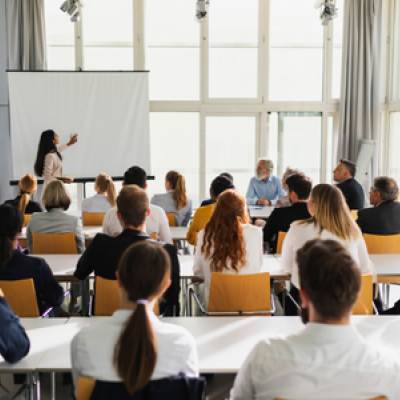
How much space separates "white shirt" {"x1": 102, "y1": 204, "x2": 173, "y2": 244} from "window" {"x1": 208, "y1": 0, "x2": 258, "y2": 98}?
446 cm

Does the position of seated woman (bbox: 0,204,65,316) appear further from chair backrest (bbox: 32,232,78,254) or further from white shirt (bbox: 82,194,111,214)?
white shirt (bbox: 82,194,111,214)

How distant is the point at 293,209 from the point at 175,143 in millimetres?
4390

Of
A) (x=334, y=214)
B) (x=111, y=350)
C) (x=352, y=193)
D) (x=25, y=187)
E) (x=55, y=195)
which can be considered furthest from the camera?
(x=352, y=193)

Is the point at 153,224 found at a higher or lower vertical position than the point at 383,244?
higher

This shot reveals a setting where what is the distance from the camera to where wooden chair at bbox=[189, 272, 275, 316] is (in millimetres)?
2537

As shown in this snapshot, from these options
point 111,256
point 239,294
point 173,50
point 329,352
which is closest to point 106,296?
point 111,256

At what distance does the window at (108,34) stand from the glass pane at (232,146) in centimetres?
184

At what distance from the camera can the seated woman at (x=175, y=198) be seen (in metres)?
4.71

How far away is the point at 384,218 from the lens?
12.8 feet

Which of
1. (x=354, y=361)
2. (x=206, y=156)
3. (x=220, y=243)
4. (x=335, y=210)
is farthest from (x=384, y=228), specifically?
(x=206, y=156)

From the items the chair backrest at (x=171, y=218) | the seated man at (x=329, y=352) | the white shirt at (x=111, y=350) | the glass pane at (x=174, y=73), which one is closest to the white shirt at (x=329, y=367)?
the seated man at (x=329, y=352)

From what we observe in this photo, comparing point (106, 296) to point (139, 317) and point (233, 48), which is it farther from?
point (233, 48)

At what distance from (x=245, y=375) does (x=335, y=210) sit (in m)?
1.58

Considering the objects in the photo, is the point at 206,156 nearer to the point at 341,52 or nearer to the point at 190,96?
the point at 190,96
